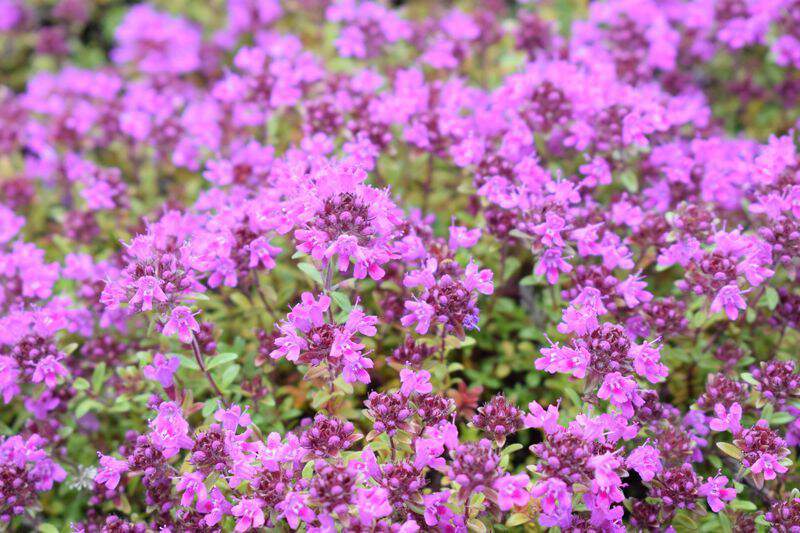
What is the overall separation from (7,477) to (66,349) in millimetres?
731

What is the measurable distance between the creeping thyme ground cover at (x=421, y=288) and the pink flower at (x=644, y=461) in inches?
0.5

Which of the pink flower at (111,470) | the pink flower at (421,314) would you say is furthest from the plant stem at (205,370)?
the pink flower at (421,314)

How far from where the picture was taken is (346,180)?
3445mm

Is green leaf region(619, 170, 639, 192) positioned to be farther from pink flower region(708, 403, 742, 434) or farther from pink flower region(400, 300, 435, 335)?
pink flower region(400, 300, 435, 335)

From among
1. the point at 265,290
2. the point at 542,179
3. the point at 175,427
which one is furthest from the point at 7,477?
the point at 542,179

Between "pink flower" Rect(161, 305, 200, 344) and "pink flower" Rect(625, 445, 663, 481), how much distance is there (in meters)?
2.26

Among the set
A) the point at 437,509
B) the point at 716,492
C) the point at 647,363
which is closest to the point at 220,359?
the point at 437,509

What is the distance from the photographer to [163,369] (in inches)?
153

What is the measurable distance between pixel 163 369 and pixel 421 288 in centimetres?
153

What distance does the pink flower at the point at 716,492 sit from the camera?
343cm

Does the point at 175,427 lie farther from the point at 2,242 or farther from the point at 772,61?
the point at 772,61

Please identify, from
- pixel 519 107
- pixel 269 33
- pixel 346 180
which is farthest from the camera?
pixel 269 33

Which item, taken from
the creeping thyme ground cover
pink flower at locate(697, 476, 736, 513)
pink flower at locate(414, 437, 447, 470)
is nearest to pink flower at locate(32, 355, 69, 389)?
the creeping thyme ground cover

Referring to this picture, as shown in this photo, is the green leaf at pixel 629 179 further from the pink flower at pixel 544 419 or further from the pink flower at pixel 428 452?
the pink flower at pixel 428 452
